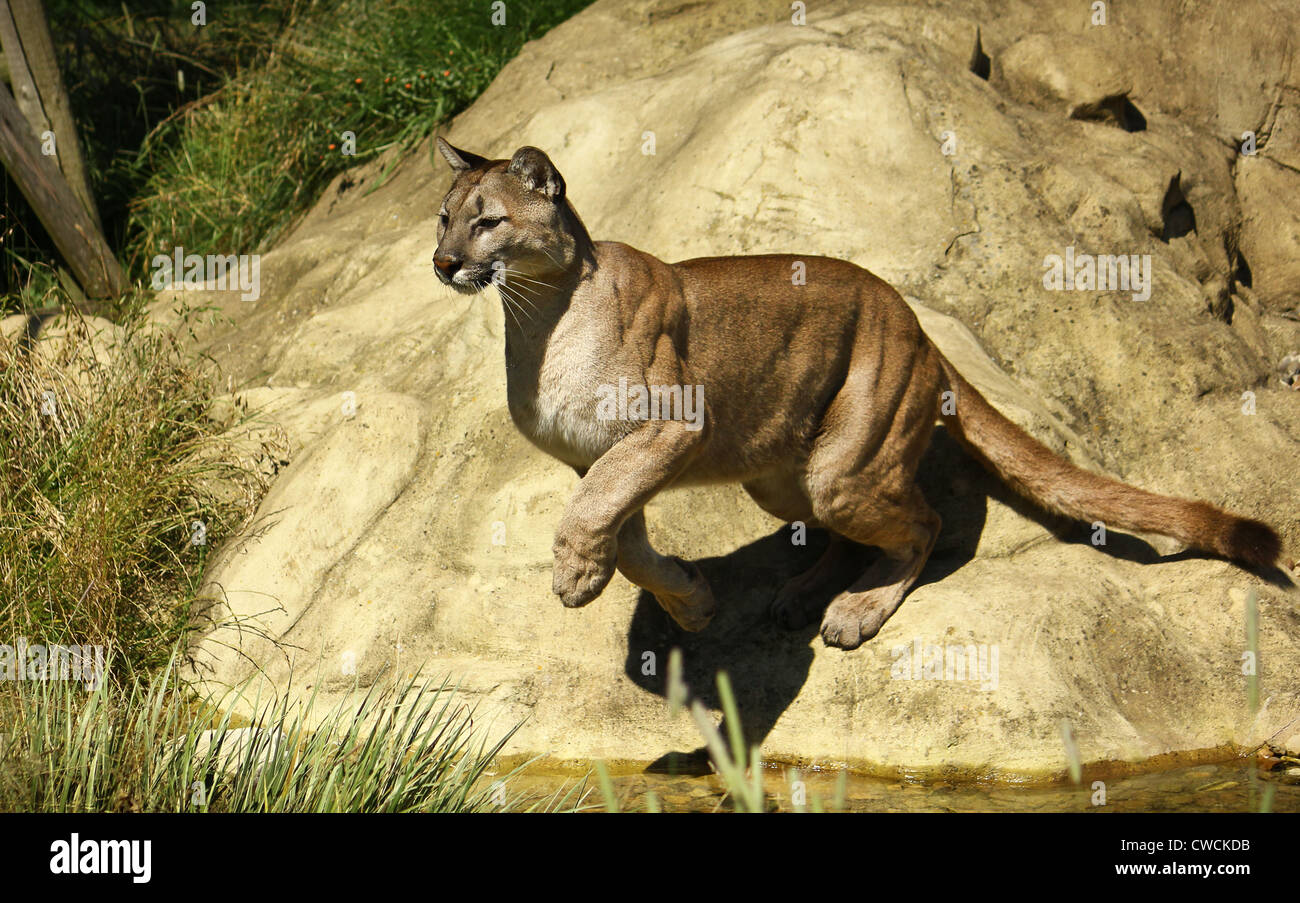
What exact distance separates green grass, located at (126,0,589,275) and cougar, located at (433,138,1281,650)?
5044mm

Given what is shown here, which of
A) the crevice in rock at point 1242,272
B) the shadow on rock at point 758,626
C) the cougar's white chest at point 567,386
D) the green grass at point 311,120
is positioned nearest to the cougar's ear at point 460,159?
the cougar's white chest at point 567,386

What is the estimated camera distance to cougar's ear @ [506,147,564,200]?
502 centimetres

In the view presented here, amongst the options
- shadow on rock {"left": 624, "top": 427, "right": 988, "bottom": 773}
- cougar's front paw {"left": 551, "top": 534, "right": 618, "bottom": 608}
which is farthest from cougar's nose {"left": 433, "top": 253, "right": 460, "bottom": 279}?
shadow on rock {"left": 624, "top": 427, "right": 988, "bottom": 773}

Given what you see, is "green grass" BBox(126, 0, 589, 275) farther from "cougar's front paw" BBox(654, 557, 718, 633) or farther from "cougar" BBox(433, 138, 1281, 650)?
"cougar's front paw" BBox(654, 557, 718, 633)

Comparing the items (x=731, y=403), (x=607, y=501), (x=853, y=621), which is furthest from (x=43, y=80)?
Answer: (x=853, y=621)

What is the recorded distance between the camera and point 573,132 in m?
8.40

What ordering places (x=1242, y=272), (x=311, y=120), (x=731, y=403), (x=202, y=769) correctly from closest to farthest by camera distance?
(x=202, y=769)
(x=731, y=403)
(x=1242, y=272)
(x=311, y=120)

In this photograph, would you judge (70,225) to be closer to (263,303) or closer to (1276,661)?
(263,303)

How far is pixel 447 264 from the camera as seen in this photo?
491 cm

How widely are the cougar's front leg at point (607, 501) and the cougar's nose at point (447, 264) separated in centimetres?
96

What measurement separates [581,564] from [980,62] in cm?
534

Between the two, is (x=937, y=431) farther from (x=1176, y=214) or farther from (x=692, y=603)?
(x=1176, y=214)

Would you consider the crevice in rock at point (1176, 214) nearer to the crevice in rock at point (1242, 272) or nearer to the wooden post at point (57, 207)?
the crevice in rock at point (1242, 272)

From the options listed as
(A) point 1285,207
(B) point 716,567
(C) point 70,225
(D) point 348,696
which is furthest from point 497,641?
(A) point 1285,207
